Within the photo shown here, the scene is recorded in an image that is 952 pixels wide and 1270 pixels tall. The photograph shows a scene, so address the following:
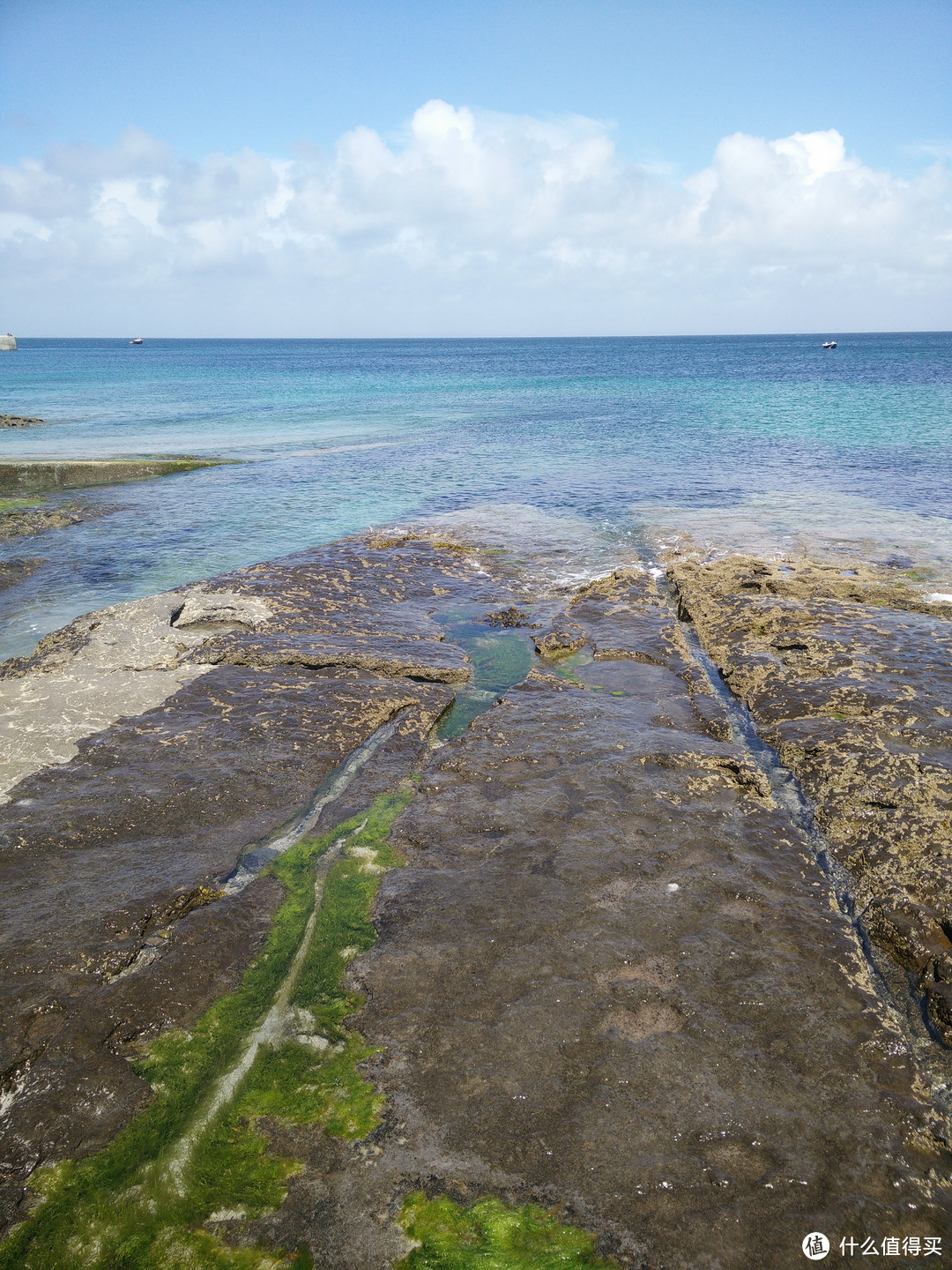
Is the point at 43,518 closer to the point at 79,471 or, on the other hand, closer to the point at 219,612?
→ the point at 79,471

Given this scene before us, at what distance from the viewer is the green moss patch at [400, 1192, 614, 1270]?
276 centimetres

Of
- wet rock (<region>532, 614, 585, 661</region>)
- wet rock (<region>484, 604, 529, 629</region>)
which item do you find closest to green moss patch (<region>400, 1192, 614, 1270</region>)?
wet rock (<region>532, 614, 585, 661</region>)

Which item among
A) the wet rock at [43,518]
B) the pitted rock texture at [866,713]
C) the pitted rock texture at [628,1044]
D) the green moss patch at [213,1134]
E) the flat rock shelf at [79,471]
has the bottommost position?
the green moss patch at [213,1134]

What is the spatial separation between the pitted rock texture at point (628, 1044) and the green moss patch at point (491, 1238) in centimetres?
6

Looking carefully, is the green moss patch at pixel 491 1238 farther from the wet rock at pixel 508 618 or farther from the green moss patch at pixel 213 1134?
the wet rock at pixel 508 618

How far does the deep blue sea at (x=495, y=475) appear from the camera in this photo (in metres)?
13.7

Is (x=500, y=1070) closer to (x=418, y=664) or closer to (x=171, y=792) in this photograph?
(x=171, y=792)

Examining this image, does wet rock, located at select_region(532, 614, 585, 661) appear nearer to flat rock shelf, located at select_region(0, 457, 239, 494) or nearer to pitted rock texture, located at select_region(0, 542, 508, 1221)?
pitted rock texture, located at select_region(0, 542, 508, 1221)

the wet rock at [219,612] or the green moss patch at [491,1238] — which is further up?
the wet rock at [219,612]

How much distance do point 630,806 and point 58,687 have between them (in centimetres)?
548

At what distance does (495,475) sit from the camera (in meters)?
21.1

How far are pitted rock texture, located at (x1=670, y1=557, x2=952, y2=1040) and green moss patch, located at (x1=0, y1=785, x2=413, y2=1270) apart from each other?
3.14 metres

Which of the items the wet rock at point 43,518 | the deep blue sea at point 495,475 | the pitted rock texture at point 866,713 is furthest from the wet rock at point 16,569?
the pitted rock texture at point 866,713

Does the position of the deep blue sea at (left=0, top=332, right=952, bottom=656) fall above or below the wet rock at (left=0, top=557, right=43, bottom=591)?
above
